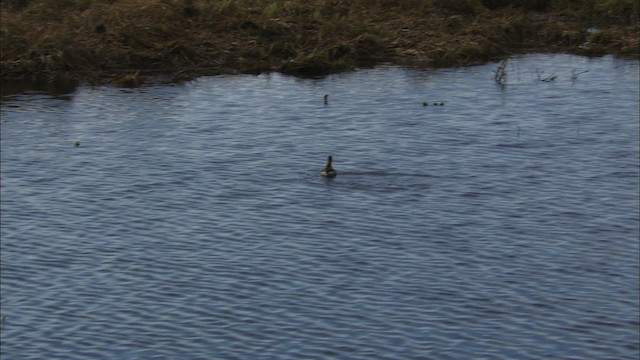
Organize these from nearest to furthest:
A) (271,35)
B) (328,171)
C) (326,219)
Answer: (326,219), (328,171), (271,35)

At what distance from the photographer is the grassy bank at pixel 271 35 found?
3484 cm

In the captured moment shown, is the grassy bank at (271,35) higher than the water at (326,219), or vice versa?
the grassy bank at (271,35)

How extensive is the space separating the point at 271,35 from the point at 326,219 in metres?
15.3

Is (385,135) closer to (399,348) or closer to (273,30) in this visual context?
(273,30)

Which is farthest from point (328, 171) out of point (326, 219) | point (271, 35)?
point (271, 35)

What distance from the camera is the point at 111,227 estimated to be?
73.7ft

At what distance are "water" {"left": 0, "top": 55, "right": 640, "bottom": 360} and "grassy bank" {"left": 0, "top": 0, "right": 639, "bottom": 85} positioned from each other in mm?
1423

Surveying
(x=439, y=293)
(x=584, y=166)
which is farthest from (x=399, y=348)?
(x=584, y=166)

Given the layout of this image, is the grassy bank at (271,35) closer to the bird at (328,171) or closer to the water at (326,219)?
the water at (326,219)

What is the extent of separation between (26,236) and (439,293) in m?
7.53

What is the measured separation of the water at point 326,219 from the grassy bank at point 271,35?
1.42m

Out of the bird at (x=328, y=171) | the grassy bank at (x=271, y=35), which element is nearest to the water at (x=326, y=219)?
the bird at (x=328, y=171)

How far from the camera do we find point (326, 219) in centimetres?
2278

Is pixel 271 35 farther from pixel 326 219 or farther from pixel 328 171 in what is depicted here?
pixel 326 219
